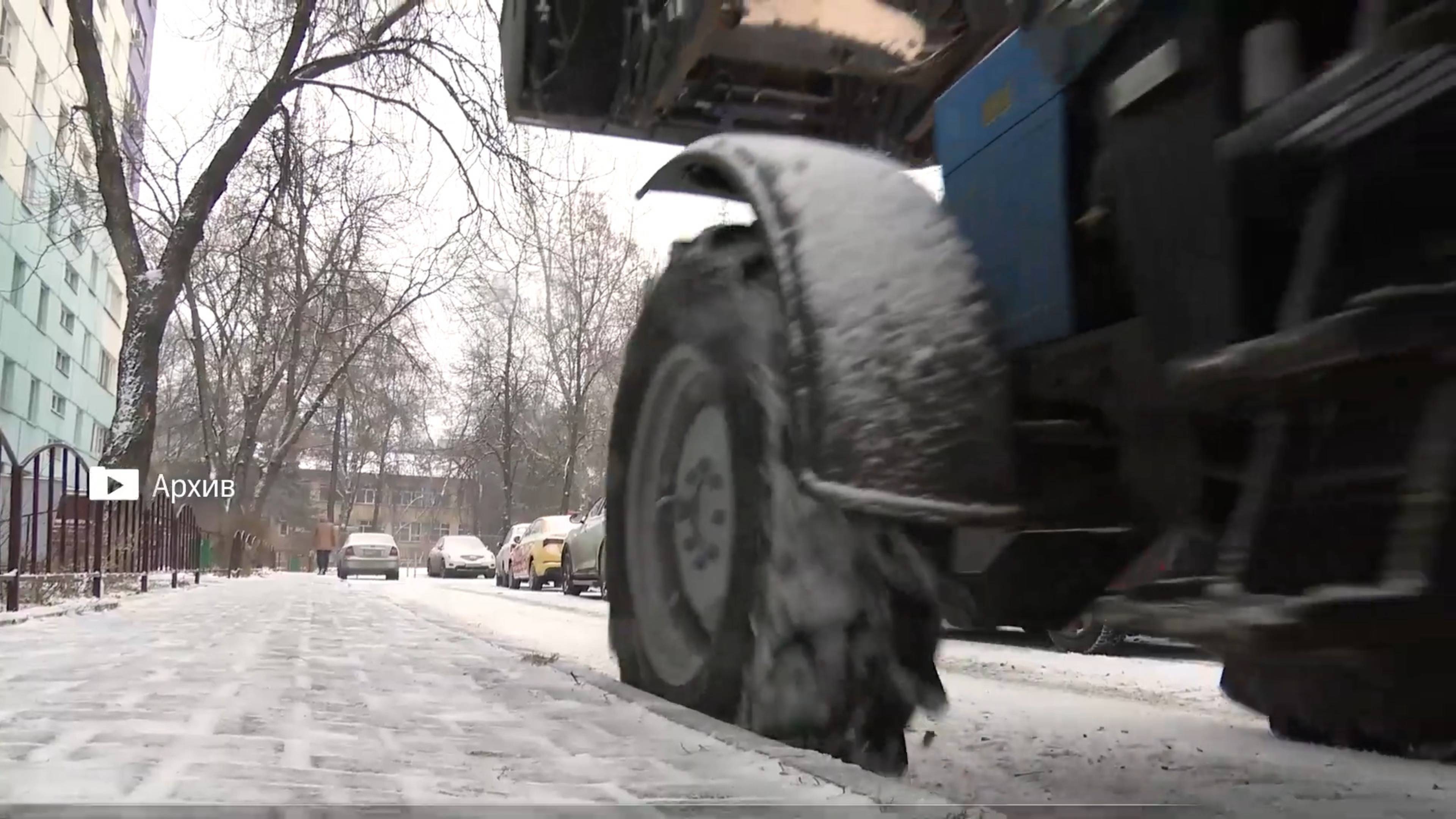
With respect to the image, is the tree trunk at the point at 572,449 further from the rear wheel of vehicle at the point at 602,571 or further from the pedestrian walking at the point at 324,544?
the pedestrian walking at the point at 324,544

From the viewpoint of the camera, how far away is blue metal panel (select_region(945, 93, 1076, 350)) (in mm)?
1873

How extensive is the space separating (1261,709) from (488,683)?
7.47ft

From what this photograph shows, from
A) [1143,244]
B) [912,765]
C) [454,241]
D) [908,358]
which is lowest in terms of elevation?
[912,765]

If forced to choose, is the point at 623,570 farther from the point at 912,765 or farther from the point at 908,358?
the point at 908,358

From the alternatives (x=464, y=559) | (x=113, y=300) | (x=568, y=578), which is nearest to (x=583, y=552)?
(x=568, y=578)

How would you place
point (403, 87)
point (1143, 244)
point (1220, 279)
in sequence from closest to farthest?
point (1220, 279) < point (1143, 244) < point (403, 87)

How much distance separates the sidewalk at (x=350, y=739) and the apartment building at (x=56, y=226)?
1017 cm

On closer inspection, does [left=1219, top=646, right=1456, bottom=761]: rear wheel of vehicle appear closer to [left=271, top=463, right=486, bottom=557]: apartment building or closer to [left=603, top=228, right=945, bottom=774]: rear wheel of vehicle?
[left=603, top=228, right=945, bottom=774]: rear wheel of vehicle

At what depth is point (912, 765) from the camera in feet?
7.97

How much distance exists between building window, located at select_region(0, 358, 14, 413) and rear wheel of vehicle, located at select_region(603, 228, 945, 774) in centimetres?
2938

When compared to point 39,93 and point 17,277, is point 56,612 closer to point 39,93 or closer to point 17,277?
point 17,277

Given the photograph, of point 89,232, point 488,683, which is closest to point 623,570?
point 488,683

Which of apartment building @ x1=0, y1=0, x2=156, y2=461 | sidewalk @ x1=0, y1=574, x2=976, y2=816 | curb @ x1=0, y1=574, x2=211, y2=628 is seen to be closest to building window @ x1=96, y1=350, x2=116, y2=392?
apartment building @ x1=0, y1=0, x2=156, y2=461

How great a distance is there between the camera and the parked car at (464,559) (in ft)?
96.3
